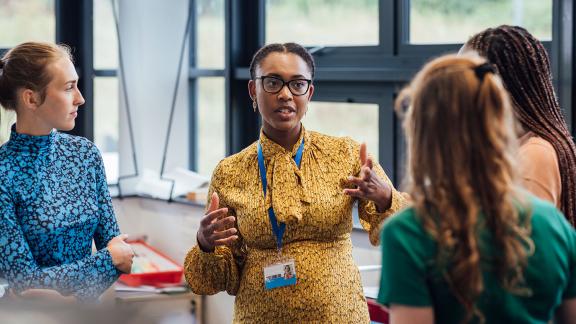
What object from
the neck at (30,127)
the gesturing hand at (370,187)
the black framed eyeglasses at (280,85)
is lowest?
the gesturing hand at (370,187)

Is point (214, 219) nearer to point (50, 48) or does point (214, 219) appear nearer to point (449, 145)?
point (50, 48)

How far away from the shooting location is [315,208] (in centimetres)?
220

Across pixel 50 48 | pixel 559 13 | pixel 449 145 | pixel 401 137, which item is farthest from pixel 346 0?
pixel 449 145

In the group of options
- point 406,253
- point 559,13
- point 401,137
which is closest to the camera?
point 406,253

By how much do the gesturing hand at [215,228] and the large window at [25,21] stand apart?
2840 mm

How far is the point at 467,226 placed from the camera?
52.9 inches

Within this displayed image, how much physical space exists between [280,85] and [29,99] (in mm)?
692

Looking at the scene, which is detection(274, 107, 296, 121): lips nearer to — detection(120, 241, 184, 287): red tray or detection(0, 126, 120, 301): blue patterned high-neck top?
detection(0, 126, 120, 301): blue patterned high-neck top

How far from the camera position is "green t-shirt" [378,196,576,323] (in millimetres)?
1351

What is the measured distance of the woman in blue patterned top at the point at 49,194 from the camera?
2.24m

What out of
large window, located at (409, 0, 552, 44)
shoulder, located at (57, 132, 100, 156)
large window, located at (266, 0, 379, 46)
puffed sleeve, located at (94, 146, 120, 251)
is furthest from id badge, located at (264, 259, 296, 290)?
large window, located at (266, 0, 379, 46)

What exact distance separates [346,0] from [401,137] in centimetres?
77

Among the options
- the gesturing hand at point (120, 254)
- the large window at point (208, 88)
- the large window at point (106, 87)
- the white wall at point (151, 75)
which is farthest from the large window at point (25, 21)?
the gesturing hand at point (120, 254)

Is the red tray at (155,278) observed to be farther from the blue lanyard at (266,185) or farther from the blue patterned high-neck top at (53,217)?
the blue lanyard at (266,185)
